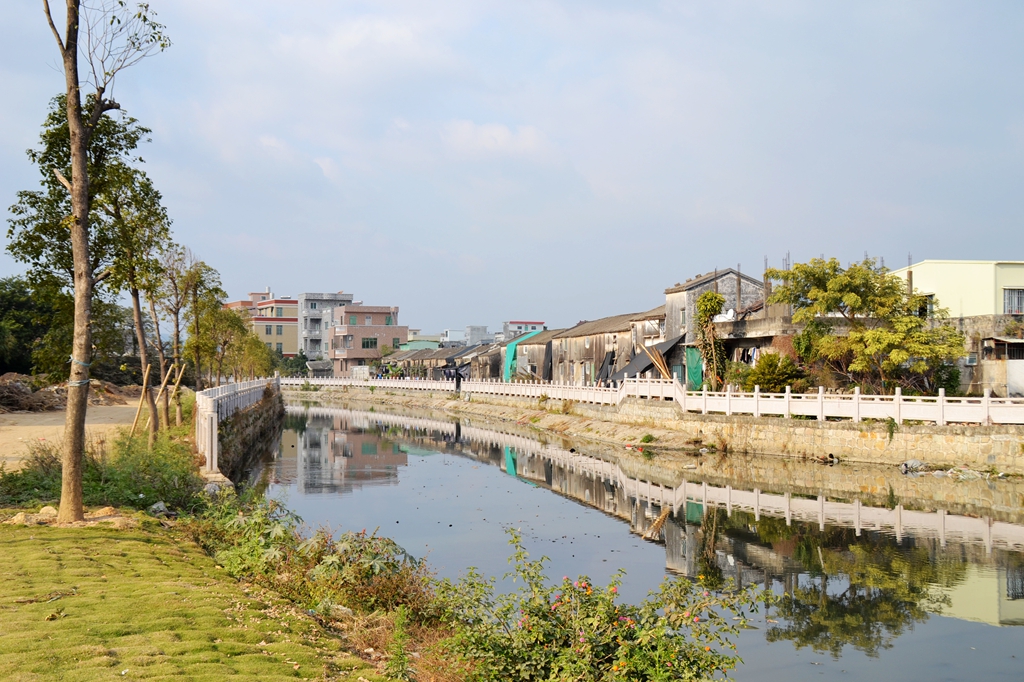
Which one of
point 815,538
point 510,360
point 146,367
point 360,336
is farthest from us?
point 360,336

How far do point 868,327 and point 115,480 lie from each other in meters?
27.2

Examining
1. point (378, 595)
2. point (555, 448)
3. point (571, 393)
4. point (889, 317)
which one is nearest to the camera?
point (378, 595)

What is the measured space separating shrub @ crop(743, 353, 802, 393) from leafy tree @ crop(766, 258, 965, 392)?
1.25 metres

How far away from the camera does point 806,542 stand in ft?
58.1

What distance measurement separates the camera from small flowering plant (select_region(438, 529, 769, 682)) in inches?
266

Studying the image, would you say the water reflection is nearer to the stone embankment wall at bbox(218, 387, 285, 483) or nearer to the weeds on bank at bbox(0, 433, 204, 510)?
the stone embankment wall at bbox(218, 387, 285, 483)

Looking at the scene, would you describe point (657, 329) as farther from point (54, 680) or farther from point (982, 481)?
point (54, 680)

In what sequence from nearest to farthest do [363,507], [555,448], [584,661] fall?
[584,661], [363,507], [555,448]

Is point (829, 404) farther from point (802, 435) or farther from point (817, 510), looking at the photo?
point (817, 510)

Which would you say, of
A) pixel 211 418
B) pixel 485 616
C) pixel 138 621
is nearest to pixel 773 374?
pixel 211 418

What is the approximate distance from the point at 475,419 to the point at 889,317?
29.7 meters

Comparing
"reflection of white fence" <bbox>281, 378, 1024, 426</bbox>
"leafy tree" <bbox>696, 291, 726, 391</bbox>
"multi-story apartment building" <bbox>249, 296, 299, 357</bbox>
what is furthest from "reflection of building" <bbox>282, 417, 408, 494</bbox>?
"multi-story apartment building" <bbox>249, 296, 299, 357</bbox>

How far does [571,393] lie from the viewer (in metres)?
43.8

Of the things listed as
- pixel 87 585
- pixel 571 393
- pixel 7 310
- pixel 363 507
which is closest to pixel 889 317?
pixel 571 393
